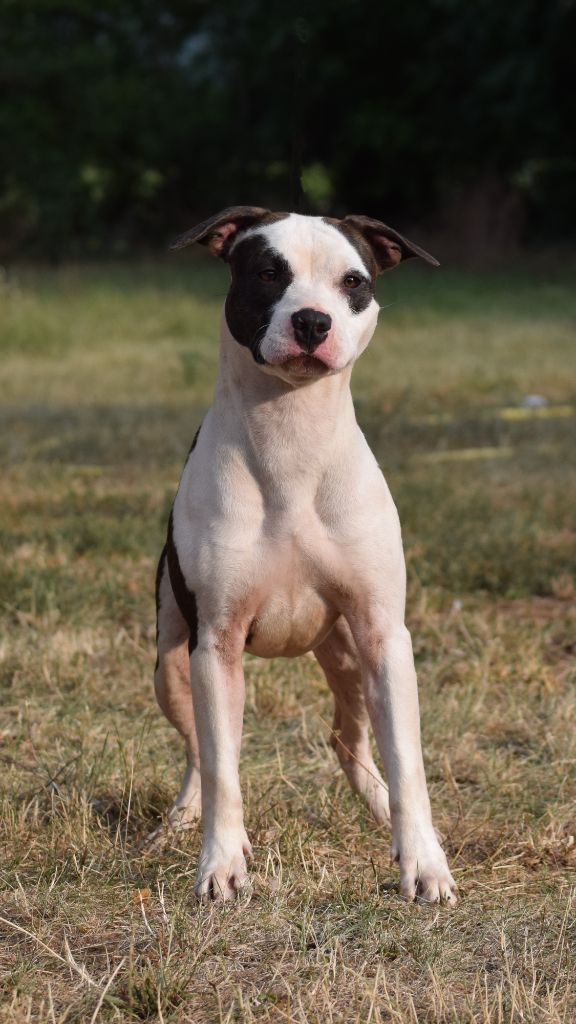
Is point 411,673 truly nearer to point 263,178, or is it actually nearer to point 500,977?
point 500,977

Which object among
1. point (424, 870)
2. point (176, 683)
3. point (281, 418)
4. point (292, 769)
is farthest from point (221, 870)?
point (281, 418)

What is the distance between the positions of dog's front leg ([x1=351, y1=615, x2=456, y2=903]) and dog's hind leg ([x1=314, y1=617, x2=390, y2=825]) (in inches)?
10.7

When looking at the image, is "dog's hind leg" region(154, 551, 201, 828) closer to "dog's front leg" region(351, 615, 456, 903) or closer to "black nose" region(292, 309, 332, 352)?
"dog's front leg" region(351, 615, 456, 903)

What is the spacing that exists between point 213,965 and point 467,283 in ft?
50.5

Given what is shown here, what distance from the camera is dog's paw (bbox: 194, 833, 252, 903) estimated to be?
271cm

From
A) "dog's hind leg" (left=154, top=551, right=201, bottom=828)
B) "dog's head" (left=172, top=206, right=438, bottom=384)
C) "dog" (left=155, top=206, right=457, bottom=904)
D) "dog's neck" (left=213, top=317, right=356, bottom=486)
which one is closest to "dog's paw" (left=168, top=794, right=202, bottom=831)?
"dog's hind leg" (left=154, top=551, right=201, bottom=828)

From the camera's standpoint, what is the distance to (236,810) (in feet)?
9.21

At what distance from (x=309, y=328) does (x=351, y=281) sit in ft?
0.77

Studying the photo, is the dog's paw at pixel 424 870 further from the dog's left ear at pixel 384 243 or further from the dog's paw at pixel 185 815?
the dog's left ear at pixel 384 243

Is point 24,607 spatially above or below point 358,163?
below

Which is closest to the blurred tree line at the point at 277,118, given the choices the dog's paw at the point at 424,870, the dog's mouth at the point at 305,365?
the dog's mouth at the point at 305,365

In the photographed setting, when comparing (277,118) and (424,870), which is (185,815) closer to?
(424,870)

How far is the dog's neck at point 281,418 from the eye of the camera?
2.84 metres

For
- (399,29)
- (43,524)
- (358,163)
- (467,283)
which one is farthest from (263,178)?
(43,524)
